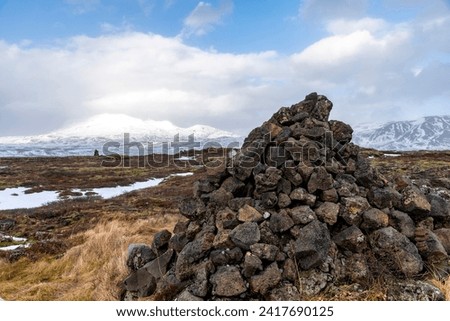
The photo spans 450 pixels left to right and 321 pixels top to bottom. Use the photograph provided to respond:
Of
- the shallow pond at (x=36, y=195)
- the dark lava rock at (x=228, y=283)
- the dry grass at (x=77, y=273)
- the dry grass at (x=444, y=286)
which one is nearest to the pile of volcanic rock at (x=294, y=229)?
the dark lava rock at (x=228, y=283)

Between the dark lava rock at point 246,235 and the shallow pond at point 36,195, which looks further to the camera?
the shallow pond at point 36,195

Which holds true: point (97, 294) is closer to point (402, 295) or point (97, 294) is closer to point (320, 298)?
point (320, 298)

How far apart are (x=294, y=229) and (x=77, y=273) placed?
23.3ft

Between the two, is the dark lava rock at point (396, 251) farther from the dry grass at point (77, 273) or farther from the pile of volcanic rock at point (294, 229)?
the dry grass at point (77, 273)

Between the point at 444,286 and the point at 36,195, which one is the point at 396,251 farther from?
the point at 36,195

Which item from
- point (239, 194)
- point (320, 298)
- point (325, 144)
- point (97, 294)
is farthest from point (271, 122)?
point (97, 294)

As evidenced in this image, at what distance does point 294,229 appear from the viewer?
7.94m

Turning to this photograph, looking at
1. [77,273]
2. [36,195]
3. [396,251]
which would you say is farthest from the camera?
[36,195]

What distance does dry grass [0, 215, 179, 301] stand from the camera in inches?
374

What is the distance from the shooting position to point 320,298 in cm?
709

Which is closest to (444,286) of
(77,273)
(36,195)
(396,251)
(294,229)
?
(396,251)

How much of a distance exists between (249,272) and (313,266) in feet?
4.33

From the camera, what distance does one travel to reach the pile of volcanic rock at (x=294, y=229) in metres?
7.43

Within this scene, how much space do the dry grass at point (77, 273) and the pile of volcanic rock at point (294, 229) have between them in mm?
715
